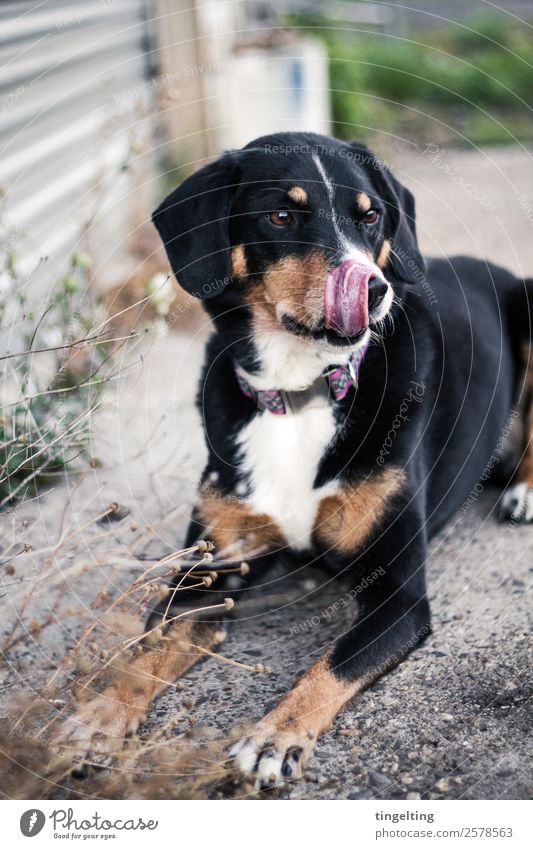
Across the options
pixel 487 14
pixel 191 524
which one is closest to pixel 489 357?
pixel 191 524

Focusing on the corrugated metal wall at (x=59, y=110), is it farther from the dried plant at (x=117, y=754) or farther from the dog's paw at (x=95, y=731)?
the dog's paw at (x=95, y=731)

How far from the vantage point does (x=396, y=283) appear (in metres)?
3.39

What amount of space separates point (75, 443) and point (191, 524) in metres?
0.86

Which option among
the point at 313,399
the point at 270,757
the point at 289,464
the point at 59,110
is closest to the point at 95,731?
the point at 270,757

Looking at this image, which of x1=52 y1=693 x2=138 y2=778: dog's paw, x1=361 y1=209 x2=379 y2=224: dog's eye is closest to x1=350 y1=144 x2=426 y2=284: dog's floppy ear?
x1=361 y1=209 x2=379 y2=224: dog's eye

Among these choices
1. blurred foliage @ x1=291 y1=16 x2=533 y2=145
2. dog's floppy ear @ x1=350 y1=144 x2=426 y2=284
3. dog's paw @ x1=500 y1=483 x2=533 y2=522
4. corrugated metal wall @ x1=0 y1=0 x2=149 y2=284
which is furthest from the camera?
blurred foliage @ x1=291 y1=16 x2=533 y2=145

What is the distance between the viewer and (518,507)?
400 centimetres

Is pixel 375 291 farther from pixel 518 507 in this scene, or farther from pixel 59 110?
pixel 59 110

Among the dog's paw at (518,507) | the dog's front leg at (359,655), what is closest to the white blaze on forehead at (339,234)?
the dog's front leg at (359,655)

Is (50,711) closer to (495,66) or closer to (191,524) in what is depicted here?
(191,524)

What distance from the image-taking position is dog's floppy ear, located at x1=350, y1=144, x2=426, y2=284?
332 cm

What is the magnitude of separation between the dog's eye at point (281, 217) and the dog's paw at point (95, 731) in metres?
1.64

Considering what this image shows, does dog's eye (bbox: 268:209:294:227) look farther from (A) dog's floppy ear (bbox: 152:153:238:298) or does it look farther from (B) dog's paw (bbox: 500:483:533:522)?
(B) dog's paw (bbox: 500:483:533:522)
